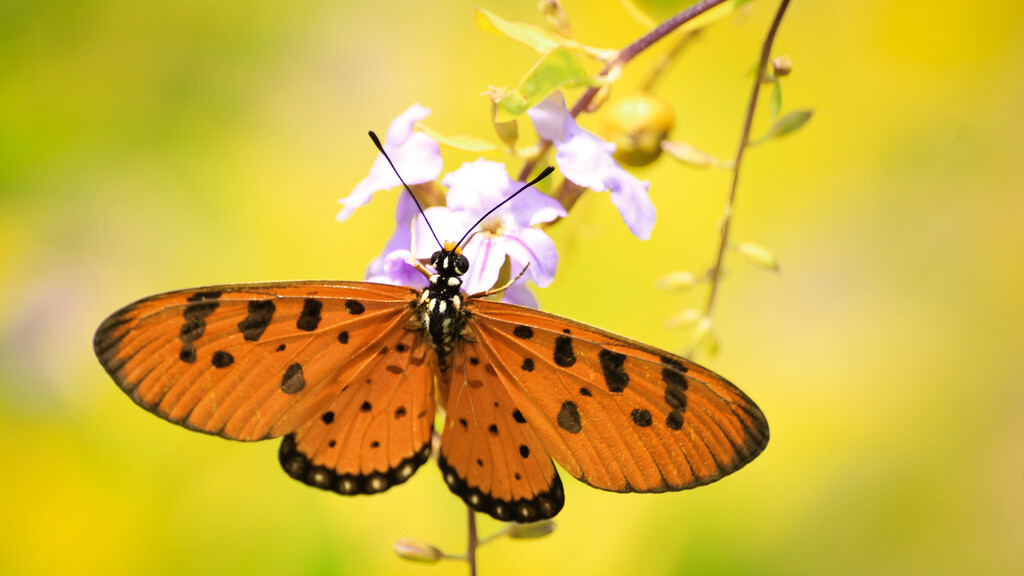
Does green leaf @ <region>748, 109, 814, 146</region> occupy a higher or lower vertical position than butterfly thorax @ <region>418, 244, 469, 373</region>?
higher

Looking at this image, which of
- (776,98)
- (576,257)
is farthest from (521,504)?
(576,257)

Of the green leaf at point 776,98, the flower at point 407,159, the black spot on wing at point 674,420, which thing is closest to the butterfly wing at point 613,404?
the black spot on wing at point 674,420

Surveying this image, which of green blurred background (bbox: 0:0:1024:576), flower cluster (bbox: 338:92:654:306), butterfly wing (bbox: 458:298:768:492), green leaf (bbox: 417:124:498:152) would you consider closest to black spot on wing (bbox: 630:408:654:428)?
butterfly wing (bbox: 458:298:768:492)

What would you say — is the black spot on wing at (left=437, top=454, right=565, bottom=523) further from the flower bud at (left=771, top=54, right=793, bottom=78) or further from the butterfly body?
the flower bud at (left=771, top=54, right=793, bottom=78)

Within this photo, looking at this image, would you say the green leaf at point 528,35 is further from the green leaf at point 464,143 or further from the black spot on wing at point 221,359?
the black spot on wing at point 221,359

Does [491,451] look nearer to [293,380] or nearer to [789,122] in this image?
[293,380]

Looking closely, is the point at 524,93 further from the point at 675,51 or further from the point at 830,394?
the point at 830,394
